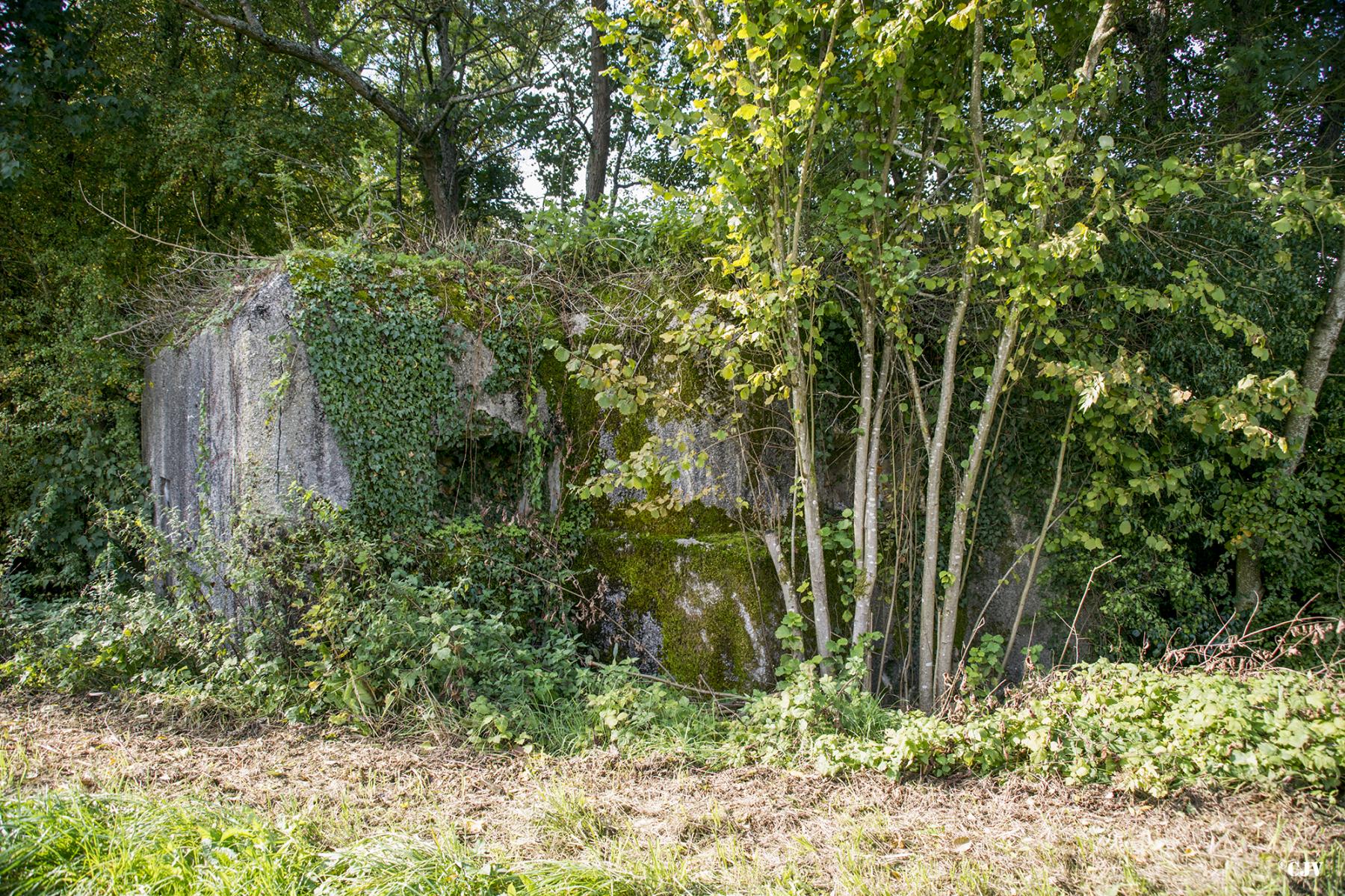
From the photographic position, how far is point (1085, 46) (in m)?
5.52

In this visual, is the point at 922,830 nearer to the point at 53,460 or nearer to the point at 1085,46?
the point at 1085,46

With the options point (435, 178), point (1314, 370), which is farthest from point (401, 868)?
point (435, 178)

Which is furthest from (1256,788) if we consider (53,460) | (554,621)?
(53,460)

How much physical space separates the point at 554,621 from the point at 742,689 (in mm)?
1590

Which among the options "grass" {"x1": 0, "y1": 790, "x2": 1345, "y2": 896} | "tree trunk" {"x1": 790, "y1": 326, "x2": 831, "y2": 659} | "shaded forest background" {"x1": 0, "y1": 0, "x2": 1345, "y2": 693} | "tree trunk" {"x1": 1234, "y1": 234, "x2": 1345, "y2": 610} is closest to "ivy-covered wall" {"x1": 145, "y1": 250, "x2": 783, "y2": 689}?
"tree trunk" {"x1": 790, "y1": 326, "x2": 831, "y2": 659}

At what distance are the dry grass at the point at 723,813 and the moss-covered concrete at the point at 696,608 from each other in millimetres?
1389

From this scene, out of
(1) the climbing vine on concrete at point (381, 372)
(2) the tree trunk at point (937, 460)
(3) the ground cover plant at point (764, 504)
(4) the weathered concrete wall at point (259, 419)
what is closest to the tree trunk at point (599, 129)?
(3) the ground cover plant at point (764, 504)

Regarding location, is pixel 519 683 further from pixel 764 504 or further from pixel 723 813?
pixel 764 504

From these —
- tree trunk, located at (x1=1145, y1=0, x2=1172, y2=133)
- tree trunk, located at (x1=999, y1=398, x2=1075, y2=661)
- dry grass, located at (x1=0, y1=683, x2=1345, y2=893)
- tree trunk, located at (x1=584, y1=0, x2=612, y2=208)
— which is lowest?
dry grass, located at (x1=0, y1=683, x2=1345, y2=893)

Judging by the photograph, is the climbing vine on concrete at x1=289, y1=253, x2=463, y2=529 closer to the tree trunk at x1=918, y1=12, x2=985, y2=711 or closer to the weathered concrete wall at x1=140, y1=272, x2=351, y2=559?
the weathered concrete wall at x1=140, y1=272, x2=351, y2=559

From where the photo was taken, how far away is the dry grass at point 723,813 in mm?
2969

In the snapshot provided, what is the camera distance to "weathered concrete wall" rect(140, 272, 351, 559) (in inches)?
228

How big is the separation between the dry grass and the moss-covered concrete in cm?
139

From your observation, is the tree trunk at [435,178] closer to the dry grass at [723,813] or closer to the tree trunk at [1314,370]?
the dry grass at [723,813]
